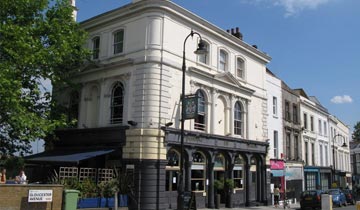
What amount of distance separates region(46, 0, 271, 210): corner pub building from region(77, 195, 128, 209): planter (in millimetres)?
728

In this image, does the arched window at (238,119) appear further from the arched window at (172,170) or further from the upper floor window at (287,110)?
the upper floor window at (287,110)

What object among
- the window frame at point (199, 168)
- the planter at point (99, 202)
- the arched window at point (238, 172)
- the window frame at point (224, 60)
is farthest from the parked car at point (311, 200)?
the planter at point (99, 202)

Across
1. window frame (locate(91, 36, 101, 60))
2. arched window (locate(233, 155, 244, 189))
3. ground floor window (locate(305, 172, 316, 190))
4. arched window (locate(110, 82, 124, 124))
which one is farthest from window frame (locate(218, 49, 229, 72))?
ground floor window (locate(305, 172, 316, 190))

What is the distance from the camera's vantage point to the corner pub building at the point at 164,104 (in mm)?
22484

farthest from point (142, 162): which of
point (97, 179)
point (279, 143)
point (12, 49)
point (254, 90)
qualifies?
point (279, 143)

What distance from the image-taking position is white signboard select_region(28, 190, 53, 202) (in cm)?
1623

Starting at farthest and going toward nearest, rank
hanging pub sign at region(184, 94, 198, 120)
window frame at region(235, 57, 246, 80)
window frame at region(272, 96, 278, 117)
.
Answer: window frame at region(272, 96, 278, 117) → window frame at region(235, 57, 246, 80) → hanging pub sign at region(184, 94, 198, 120)

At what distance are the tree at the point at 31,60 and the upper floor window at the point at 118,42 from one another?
181cm

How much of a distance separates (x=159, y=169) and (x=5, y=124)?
322 inches

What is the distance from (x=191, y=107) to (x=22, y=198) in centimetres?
984

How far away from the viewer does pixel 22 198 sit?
16.1 metres

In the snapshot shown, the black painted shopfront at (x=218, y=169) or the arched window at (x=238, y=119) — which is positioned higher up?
the arched window at (x=238, y=119)

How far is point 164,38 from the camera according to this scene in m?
23.8

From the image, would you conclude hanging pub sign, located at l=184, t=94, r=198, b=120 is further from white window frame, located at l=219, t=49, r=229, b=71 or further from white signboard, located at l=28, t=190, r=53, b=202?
white signboard, located at l=28, t=190, r=53, b=202
